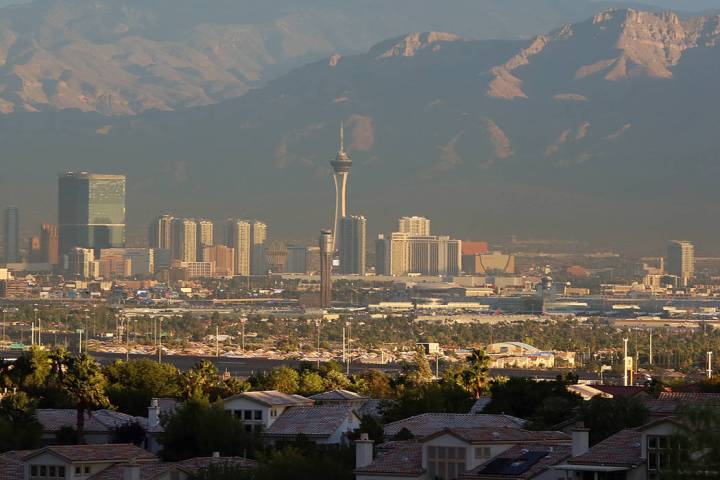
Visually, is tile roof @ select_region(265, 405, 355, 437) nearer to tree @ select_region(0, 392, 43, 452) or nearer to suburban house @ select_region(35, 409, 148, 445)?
suburban house @ select_region(35, 409, 148, 445)

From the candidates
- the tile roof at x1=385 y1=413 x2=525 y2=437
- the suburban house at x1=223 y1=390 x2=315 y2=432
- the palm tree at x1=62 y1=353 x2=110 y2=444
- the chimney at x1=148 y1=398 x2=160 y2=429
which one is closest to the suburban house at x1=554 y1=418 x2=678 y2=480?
the tile roof at x1=385 y1=413 x2=525 y2=437

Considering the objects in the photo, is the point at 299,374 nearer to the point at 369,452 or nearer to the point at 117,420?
the point at 117,420

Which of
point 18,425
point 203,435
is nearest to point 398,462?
point 203,435

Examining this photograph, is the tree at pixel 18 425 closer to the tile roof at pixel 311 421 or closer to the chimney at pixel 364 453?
the tile roof at pixel 311 421

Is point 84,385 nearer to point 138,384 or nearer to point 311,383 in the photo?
point 138,384

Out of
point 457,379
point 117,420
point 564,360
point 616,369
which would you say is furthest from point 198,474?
point 564,360

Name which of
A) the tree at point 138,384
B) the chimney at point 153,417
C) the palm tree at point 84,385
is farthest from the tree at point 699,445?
the tree at point 138,384
